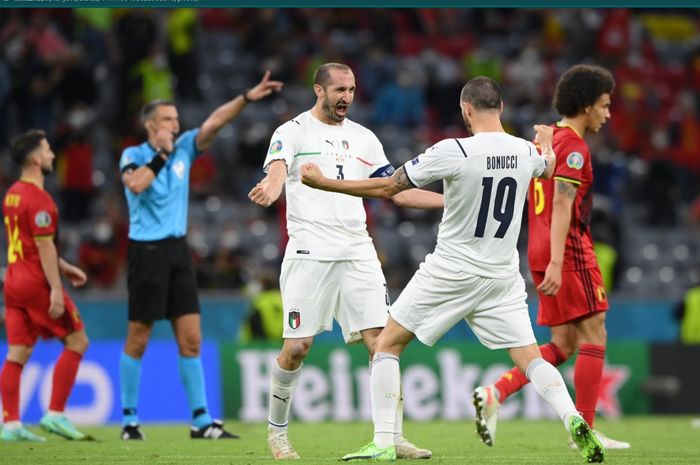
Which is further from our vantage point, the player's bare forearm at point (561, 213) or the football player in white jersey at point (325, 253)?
the player's bare forearm at point (561, 213)

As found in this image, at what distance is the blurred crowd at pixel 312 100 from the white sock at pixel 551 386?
9653mm

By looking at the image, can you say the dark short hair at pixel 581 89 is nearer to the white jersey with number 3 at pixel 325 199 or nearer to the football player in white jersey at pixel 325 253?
the football player in white jersey at pixel 325 253

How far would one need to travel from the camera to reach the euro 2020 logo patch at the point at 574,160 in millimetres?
9211

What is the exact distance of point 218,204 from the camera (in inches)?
780

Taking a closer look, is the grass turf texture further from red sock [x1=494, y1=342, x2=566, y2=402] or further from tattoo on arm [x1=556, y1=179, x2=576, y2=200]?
tattoo on arm [x1=556, y1=179, x2=576, y2=200]

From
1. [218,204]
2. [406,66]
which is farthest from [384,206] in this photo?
[406,66]

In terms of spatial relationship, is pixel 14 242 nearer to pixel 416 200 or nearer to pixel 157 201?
pixel 157 201

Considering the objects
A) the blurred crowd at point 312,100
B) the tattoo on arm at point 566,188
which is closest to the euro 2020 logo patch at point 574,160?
the tattoo on arm at point 566,188

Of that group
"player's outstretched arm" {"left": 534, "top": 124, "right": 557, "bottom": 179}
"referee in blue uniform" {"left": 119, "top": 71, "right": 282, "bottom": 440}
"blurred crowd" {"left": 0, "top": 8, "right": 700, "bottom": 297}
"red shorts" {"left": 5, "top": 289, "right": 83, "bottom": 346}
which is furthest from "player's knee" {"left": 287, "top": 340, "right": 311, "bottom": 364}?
"blurred crowd" {"left": 0, "top": 8, "right": 700, "bottom": 297}

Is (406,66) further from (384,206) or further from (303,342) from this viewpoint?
(303,342)

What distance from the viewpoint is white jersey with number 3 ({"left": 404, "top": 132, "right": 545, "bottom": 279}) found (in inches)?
316

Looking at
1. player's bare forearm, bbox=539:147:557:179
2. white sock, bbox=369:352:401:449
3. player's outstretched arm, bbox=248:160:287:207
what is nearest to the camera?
player's outstretched arm, bbox=248:160:287:207

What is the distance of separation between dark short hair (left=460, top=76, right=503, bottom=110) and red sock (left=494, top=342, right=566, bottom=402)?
2112mm

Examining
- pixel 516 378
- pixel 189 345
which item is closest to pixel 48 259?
pixel 189 345
